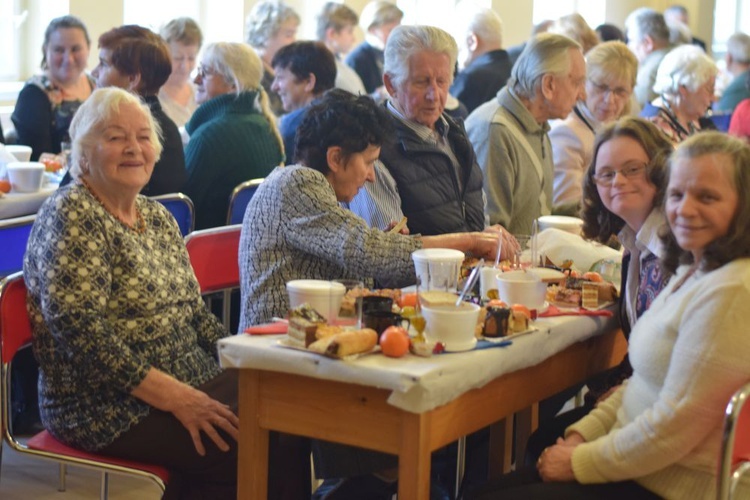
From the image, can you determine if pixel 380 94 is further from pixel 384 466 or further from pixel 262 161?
pixel 384 466

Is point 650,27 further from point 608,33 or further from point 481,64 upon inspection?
point 481,64

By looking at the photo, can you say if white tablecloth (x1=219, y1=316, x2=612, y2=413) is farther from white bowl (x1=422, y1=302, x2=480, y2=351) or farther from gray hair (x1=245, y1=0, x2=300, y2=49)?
gray hair (x1=245, y1=0, x2=300, y2=49)

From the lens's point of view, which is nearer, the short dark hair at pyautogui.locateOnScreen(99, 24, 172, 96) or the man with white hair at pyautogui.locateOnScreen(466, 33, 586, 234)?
the man with white hair at pyautogui.locateOnScreen(466, 33, 586, 234)

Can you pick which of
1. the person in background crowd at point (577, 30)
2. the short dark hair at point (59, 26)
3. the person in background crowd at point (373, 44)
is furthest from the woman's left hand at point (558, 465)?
the person in background crowd at point (373, 44)

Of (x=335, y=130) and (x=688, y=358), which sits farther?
(x=335, y=130)

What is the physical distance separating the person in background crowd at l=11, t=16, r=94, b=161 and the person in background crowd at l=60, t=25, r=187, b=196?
3.92 ft

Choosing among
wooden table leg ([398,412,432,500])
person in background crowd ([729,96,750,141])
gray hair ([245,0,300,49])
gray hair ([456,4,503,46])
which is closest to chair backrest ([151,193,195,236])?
wooden table leg ([398,412,432,500])

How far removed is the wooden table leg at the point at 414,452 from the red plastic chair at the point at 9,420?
65 centimetres

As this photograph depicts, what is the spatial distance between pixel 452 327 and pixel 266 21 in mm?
5162

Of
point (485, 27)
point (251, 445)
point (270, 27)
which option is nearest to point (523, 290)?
point (251, 445)

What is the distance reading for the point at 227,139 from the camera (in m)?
4.46

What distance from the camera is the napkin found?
2.67m

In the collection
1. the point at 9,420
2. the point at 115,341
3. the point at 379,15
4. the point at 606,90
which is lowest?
the point at 9,420

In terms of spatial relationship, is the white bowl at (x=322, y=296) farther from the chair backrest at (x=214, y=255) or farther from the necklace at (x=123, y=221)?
the chair backrest at (x=214, y=255)
